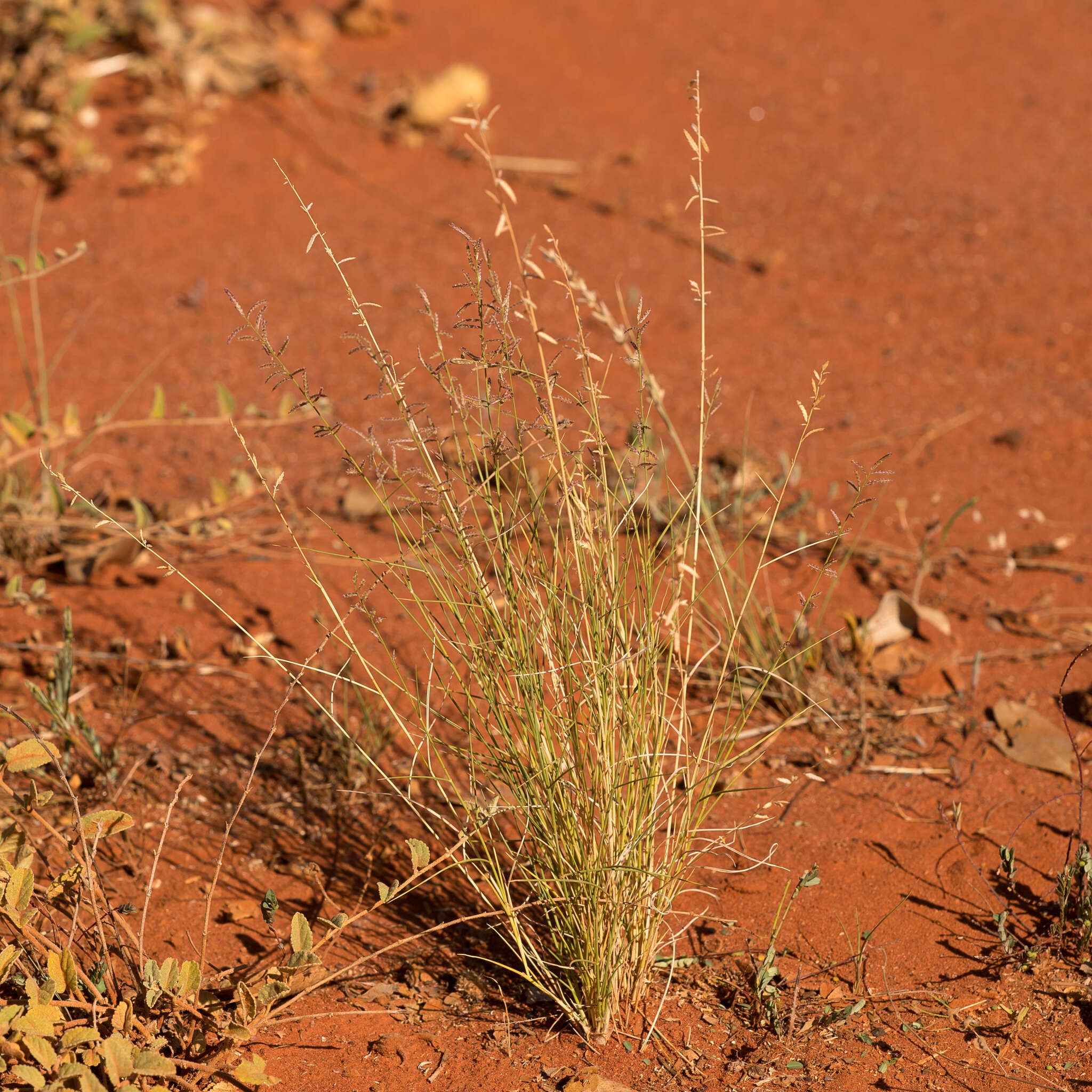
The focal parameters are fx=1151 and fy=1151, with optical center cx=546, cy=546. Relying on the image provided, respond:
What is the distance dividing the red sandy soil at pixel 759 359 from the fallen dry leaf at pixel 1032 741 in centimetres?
3

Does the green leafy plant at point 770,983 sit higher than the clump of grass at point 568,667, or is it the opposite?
the clump of grass at point 568,667

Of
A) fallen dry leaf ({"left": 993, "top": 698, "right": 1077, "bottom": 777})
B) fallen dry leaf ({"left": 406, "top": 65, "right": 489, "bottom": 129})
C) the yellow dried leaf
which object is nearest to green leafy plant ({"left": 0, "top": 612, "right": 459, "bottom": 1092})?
the yellow dried leaf

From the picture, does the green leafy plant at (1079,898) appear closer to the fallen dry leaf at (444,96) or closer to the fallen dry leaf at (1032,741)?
the fallen dry leaf at (1032,741)

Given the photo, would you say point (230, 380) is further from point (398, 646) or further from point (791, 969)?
point (791, 969)

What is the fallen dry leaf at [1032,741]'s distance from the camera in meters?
2.42

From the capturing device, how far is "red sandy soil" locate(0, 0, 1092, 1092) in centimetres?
195

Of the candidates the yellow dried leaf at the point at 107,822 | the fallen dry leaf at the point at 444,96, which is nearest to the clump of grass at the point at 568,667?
the yellow dried leaf at the point at 107,822

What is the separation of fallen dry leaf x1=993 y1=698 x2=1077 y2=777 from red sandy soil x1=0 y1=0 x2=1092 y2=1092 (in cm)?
3

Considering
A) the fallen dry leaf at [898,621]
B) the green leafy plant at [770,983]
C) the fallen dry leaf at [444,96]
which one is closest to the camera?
the green leafy plant at [770,983]

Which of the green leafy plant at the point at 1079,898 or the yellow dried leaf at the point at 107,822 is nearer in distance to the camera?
the yellow dried leaf at the point at 107,822

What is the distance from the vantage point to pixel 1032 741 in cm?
248

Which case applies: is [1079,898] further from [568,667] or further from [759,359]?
[759,359]

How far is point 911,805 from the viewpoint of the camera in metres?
2.35

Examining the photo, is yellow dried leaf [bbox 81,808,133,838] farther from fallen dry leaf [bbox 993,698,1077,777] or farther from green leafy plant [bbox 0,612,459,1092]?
fallen dry leaf [bbox 993,698,1077,777]
